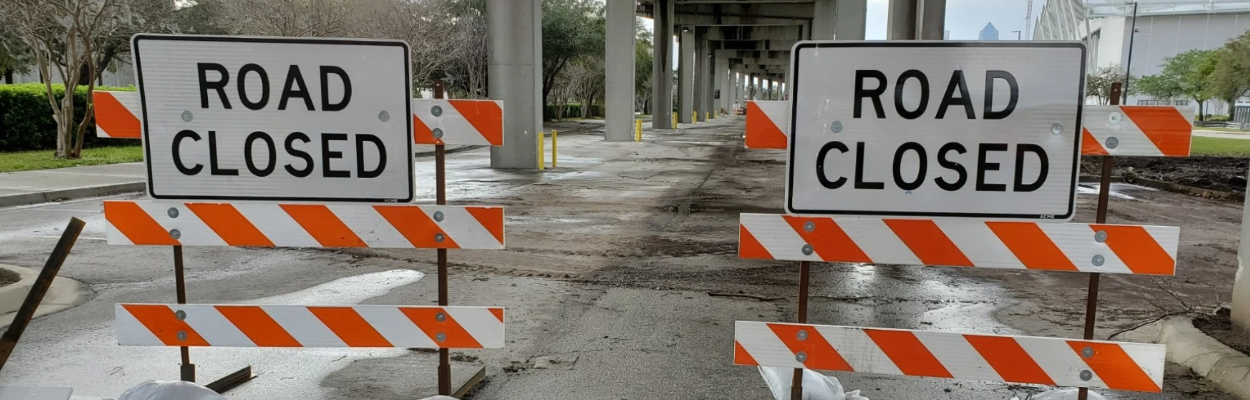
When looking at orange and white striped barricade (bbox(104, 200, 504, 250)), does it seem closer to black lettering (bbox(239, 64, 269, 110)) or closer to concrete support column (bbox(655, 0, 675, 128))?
black lettering (bbox(239, 64, 269, 110))

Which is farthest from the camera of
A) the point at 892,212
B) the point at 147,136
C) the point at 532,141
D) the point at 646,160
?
the point at 646,160

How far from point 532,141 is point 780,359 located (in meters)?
16.0

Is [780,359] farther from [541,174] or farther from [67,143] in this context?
[67,143]

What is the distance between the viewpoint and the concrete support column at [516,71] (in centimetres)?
1852

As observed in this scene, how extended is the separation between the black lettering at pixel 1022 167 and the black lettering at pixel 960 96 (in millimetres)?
249

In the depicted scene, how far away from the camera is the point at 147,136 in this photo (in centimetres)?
361

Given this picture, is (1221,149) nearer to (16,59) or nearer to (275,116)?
(275,116)

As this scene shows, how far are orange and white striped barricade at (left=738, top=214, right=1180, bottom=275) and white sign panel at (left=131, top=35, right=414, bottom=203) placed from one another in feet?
5.74

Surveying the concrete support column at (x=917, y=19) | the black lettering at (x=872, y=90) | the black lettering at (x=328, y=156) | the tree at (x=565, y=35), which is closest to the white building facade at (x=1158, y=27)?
the tree at (x=565, y=35)

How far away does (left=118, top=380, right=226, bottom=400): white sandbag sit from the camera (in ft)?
10.6

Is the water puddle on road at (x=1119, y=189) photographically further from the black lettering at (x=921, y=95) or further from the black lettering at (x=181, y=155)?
the black lettering at (x=181, y=155)

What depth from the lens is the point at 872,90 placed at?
3.26 m

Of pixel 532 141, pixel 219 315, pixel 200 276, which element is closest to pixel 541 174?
pixel 532 141

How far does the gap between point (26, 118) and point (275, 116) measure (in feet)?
71.0
